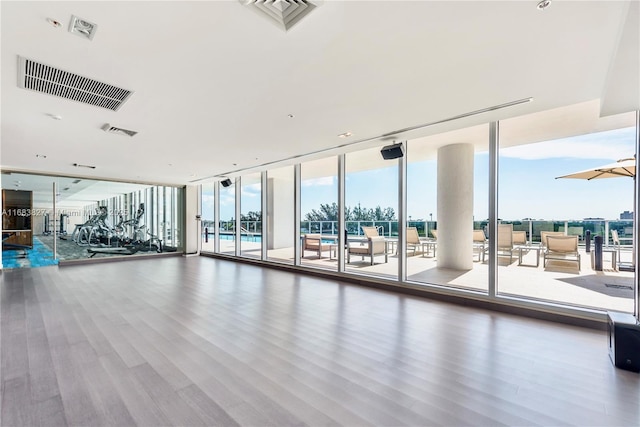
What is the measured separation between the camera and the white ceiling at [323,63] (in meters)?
2.08

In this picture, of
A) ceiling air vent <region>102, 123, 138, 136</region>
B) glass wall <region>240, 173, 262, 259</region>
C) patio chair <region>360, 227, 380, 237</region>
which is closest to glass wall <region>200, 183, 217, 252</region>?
glass wall <region>240, 173, 262, 259</region>

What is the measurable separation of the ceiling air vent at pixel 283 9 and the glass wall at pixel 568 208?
389 cm

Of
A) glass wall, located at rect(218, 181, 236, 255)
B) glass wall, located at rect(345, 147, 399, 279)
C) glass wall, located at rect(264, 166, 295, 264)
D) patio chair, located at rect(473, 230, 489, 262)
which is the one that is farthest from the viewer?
glass wall, located at rect(264, 166, 295, 264)

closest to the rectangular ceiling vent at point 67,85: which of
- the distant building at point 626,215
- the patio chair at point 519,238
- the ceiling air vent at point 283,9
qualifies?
the ceiling air vent at point 283,9

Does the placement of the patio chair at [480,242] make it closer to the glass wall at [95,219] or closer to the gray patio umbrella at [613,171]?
the gray patio umbrella at [613,171]

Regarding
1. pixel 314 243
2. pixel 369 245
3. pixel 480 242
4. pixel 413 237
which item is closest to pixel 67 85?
pixel 369 245

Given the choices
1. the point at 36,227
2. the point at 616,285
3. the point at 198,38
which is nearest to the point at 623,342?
the point at 616,285

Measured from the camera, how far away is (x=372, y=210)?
22.1 ft

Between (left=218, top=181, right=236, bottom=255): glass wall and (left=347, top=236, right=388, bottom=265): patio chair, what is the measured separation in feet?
15.5

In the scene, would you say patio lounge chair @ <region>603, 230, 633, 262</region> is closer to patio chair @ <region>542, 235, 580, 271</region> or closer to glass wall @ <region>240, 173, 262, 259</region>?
patio chair @ <region>542, 235, 580, 271</region>

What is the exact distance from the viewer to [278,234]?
1095cm

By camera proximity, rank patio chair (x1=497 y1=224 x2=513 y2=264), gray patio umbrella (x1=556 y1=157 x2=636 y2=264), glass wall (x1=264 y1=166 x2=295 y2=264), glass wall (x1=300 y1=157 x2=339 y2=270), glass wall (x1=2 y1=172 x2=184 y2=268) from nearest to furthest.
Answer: gray patio umbrella (x1=556 y1=157 x2=636 y2=264) → patio chair (x1=497 y1=224 x2=513 y2=264) → glass wall (x1=300 y1=157 x2=339 y2=270) → glass wall (x1=2 y1=172 x2=184 y2=268) → glass wall (x1=264 y1=166 x2=295 y2=264)

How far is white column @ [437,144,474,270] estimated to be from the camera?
21.0ft

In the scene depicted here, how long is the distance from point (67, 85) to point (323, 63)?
8.91 ft
